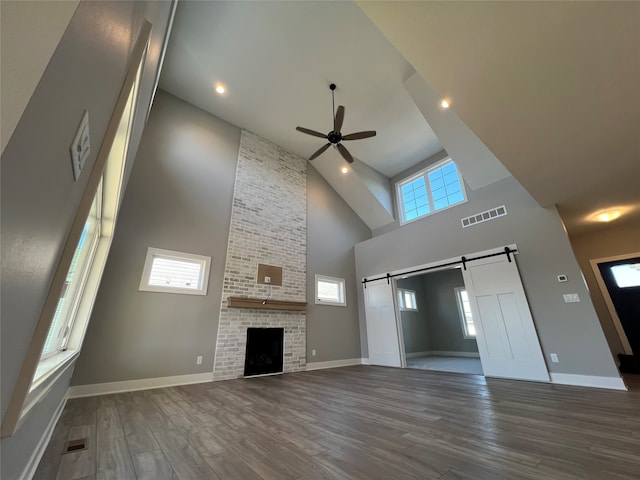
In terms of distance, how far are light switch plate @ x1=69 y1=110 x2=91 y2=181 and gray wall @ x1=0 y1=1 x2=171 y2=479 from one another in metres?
0.03

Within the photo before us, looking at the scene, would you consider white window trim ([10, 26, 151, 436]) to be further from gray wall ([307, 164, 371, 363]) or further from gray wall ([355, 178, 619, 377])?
gray wall ([355, 178, 619, 377])

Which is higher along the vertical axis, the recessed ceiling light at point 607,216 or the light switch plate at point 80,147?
the recessed ceiling light at point 607,216

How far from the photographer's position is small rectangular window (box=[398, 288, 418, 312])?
8.30 m

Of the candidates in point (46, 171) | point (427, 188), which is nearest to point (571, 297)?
point (427, 188)

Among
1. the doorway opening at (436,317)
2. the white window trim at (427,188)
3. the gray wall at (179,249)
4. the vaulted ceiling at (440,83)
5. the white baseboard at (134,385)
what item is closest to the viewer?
the vaulted ceiling at (440,83)

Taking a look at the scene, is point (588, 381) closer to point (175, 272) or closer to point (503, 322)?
point (503, 322)

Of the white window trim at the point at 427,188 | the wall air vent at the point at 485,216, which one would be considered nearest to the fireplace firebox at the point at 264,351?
the wall air vent at the point at 485,216

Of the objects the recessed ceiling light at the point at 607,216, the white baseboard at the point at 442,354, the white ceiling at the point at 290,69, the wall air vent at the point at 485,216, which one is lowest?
the white baseboard at the point at 442,354

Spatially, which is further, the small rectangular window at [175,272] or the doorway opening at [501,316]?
the small rectangular window at [175,272]

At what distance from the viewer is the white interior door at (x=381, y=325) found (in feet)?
19.2

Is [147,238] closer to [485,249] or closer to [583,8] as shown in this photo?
[583,8]

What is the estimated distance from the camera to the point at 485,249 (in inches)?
186

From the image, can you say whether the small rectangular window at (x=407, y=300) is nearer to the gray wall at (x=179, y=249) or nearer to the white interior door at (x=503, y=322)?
the gray wall at (x=179, y=249)

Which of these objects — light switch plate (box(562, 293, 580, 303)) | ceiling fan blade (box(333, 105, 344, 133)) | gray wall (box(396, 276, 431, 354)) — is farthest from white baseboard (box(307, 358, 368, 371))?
ceiling fan blade (box(333, 105, 344, 133))
